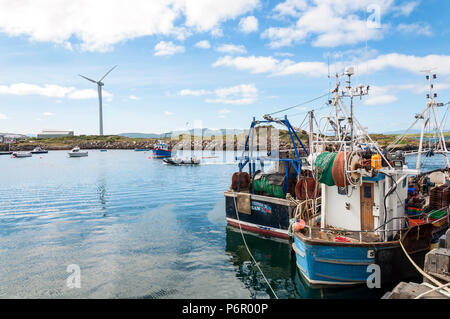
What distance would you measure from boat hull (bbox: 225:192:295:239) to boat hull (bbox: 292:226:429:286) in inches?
222

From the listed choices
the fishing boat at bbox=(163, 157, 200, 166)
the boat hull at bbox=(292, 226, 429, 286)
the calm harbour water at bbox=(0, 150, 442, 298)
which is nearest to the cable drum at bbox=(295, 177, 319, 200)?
the calm harbour water at bbox=(0, 150, 442, 298)

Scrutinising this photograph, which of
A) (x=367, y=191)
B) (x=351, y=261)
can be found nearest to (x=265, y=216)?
(x=367, y=191)

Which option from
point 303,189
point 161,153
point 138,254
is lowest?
point 138,254

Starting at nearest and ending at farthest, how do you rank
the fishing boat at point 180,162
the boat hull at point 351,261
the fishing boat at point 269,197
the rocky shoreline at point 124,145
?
1. the boat hull at point 351,261
2. the fishing boat at point 269,197
3. the fishing boat at point 180,162
4. the rocky shoreline at point 124,145

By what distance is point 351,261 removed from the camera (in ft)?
38.0

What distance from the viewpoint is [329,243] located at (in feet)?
37.7

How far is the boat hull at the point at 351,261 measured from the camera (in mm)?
11461

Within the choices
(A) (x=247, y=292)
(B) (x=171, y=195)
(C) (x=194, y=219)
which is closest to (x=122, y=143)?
(B) (x=171, y=195)

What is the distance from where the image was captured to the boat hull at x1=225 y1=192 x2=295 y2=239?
17.9m

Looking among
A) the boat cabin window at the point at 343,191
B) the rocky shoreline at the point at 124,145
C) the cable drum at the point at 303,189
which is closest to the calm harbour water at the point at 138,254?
the cable drum at the point at 303,189

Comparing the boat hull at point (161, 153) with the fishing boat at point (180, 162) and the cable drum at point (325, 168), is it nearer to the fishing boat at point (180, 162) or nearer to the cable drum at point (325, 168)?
the fishing boat at point (180, 162)

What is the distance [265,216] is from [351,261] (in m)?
7.71

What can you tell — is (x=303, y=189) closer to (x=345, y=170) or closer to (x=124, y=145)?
(x=345, y=170)

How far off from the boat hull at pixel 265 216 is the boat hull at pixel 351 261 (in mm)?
5634
